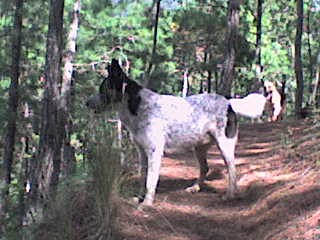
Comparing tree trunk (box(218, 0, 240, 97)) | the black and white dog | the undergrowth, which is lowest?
the undergrowth

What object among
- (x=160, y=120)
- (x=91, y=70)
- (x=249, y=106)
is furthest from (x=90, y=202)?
(x=91, y=70)

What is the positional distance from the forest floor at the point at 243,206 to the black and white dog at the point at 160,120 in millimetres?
396

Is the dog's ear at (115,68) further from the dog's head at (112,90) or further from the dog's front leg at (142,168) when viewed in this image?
the dog's front leg at (142,168)

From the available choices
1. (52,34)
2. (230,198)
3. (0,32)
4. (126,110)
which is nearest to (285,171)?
(230,198)

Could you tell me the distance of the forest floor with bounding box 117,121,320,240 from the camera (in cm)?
543

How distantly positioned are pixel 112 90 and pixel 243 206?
224cm

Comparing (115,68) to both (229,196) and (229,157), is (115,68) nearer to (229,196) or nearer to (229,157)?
(229,157)

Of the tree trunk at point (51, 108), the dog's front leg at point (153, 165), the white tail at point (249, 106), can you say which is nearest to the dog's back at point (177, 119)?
the dog's front leg at point (153, 165)

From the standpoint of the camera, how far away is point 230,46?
16375mm

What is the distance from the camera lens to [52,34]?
28.6 ft

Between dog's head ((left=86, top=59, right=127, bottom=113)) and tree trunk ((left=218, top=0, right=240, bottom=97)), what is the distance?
9.84 metres

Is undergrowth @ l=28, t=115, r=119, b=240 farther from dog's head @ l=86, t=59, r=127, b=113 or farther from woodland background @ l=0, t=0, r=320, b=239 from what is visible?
dog's head @ l=86, t=59, r=127, b=113

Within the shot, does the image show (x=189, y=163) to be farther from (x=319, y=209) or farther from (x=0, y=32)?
(x=0, y=32)

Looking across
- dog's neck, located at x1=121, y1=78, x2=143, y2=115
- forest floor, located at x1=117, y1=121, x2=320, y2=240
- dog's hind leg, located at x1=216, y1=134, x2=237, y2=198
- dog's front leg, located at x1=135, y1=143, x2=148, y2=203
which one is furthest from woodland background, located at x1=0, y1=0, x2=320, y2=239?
dog's hind leg, located at x1=216, y1=134, x2=237, y2=198
